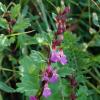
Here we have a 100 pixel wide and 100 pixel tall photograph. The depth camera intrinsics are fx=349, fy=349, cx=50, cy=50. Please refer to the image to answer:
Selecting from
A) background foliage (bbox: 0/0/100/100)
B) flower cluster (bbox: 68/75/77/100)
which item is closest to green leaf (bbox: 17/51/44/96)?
background foliage (bbox: 0/0/100/100)

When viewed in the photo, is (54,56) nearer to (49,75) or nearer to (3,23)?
(49,75)

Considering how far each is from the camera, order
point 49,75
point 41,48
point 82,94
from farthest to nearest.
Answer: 1. point 41,48
2. point 82,94
3. point 49,75

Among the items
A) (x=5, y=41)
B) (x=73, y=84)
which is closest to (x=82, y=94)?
(x=73, y=84)

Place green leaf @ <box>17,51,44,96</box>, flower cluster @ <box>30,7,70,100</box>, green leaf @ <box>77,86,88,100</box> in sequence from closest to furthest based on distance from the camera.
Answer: flower cluster @ <box>30,7,70,100</box>, green leaf @ <box>17,51,44,96</box>, green leaf @ <box>77,86,88,100</box>

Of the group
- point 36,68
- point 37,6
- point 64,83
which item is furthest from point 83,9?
point 36,68

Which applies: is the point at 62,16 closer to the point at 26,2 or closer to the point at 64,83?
the point at 64,83

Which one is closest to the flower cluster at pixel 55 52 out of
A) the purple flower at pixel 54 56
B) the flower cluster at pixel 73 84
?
the purple flower at pixel 54 56

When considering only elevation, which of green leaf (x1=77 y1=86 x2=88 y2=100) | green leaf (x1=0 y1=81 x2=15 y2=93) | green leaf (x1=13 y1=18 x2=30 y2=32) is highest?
green leaf (x1=13 y1=18 x2=30 y2=32)

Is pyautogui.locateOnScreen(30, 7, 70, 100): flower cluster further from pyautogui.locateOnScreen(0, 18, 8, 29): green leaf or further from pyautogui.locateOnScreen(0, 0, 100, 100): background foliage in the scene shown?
pyautogui.locateOnScreen(0, 18, 8, 29): green leaf

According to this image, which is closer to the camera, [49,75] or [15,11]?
[49,75]

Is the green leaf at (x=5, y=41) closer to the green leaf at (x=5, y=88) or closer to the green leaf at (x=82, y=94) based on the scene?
the green leaf at (x=5, y=88)
